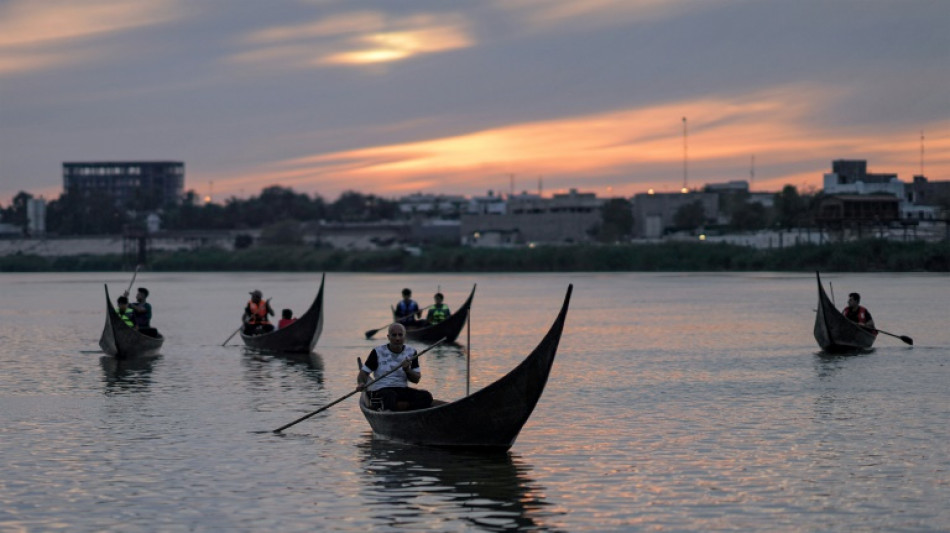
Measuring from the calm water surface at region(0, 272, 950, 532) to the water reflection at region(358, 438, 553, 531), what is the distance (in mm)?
42

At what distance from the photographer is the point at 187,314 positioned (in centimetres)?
5750

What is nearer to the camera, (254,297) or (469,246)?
(254,297)

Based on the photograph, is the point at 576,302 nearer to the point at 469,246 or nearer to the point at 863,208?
the point at 863,208

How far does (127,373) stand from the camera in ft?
91.6

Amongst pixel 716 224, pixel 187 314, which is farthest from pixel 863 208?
pixel 187 314

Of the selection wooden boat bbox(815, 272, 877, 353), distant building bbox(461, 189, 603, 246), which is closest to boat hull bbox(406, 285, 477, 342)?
wooden boat bbox(815, 272, 877, 353)

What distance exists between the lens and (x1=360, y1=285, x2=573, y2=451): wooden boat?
49.1 feet

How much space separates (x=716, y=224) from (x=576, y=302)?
76422 millimetres

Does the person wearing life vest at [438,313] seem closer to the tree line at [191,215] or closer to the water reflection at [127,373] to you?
the water reflection at [127,373]

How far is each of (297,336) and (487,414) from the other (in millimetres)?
16297

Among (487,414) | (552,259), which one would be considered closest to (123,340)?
(487,414)

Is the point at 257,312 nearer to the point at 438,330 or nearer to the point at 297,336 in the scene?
the point at 297,336

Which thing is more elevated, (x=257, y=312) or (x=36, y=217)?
(x=36, y=217)

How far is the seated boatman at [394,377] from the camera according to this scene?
53.0ft
